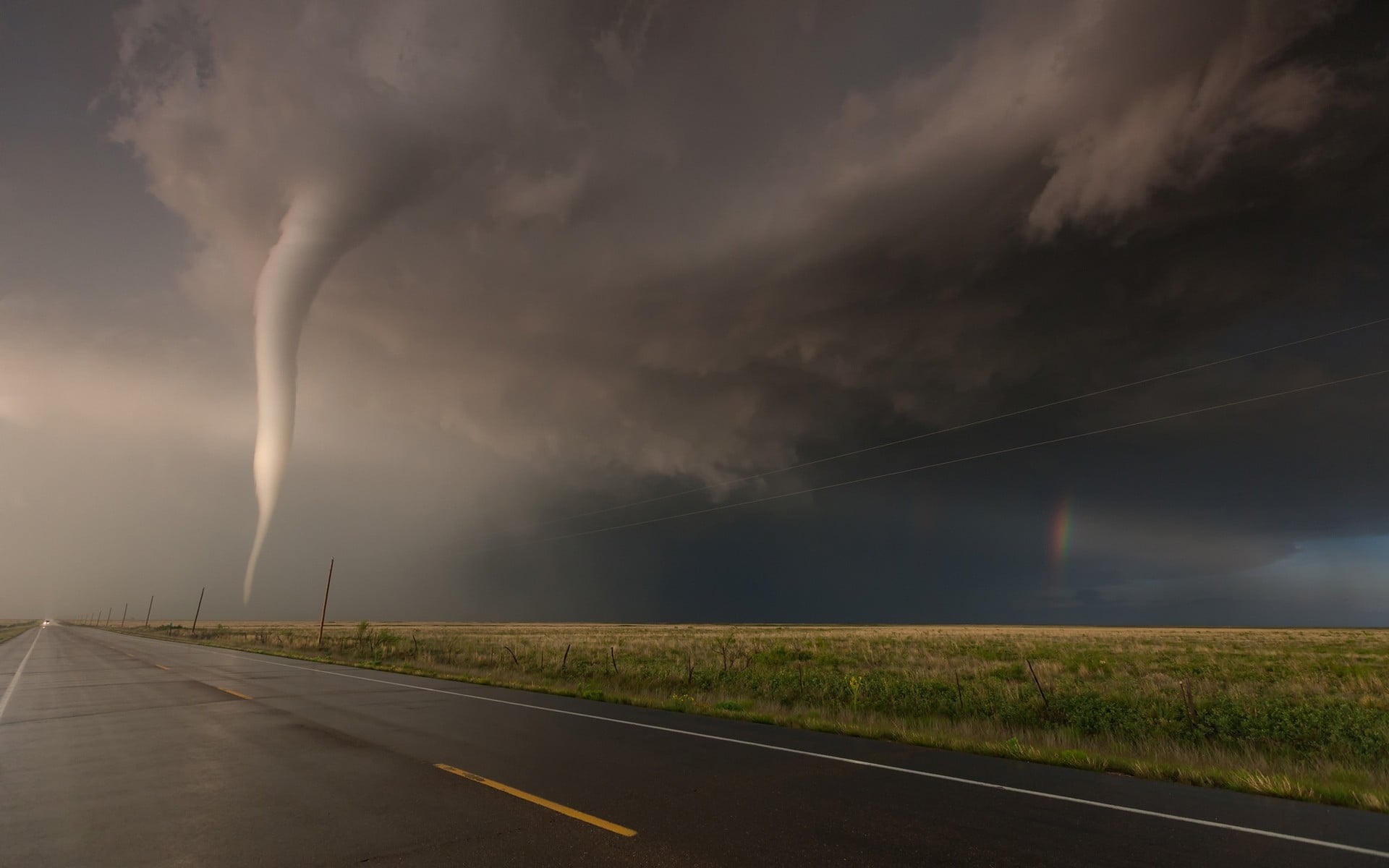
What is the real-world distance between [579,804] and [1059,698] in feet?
43.9

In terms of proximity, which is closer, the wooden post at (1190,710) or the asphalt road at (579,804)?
the asphalt road at (579,804)

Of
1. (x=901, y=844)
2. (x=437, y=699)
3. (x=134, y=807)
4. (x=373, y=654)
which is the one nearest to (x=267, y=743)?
(x=134, y=807)

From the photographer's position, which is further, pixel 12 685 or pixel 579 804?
pixel 12 685

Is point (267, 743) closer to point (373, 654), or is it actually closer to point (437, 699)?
point (437, 699)

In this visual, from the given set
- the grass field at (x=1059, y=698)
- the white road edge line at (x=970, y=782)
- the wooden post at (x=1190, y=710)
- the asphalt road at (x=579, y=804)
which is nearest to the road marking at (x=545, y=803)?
the asphalt road at (x=579, y=804)

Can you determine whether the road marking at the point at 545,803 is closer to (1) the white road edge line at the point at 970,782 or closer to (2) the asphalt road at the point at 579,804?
(2) the asphalt road at the point at 579,804

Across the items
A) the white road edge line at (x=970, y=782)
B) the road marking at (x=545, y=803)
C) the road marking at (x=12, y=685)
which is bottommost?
the road marking at (x=12, y=685)

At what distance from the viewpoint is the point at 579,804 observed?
6.87m

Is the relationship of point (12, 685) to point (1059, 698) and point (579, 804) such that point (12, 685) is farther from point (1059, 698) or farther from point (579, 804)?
point (1059, 698)

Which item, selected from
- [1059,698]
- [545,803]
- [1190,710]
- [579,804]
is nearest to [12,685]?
[545,803]

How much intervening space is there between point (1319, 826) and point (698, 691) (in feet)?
46.2

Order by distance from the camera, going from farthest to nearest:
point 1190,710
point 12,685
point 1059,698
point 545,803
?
point 12,685 → point 1059,698 → point 1190,710 → point 545,803

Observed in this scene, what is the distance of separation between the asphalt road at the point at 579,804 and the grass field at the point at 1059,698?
1.16m

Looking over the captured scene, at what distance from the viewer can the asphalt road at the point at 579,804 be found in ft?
18.2
